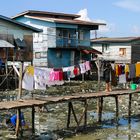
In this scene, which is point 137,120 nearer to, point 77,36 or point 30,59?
point 30,59

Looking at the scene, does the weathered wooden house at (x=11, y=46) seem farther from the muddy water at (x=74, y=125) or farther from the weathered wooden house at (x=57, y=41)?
the muddy water at (x=74, y=125)

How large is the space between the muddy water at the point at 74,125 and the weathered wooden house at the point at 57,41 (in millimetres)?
21884

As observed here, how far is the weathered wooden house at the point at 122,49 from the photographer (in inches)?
1928

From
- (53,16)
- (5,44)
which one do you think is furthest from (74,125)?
(53,16)

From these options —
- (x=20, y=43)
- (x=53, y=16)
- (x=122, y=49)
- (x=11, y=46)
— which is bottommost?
(x=11, y=46)

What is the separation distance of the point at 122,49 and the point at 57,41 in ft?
38.5

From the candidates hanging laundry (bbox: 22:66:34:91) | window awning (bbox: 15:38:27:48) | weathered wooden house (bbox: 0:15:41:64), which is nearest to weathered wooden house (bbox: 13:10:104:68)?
weathered wooden house (bbox: 0:15:41:64)

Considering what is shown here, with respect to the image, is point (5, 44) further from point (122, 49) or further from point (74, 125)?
point (122, 49)

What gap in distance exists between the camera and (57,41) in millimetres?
40969

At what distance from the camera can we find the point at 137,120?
1711 centimetres

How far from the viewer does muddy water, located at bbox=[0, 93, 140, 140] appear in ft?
44.1

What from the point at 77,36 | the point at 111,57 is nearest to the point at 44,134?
the point at 77,36

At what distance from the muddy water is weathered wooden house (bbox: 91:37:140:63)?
30037mm

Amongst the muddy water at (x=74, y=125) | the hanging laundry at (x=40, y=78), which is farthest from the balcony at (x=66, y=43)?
the hanging laundry at (x=40, y=78)
